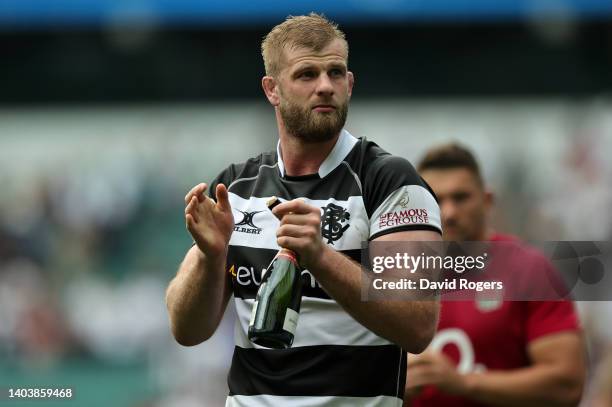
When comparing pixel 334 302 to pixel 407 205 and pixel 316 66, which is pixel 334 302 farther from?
pixel 316 66

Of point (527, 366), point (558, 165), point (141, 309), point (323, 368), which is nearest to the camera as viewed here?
point (323, 368)

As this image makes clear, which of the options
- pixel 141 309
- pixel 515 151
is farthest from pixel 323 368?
pixel 515 151

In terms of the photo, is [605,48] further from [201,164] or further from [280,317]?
[280,317]

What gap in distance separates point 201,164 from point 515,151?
17.9 feet

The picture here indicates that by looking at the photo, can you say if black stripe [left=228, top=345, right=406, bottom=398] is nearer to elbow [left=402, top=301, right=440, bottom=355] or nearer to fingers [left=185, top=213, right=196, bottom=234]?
elbow [left=402, top=301, right=440, bottom=355]

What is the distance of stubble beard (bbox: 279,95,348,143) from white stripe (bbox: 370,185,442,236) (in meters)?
0.36

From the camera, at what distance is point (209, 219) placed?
4477mm

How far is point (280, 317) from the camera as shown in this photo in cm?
409

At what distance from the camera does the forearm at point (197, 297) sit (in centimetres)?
455

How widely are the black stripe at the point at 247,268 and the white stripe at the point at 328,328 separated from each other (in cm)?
6

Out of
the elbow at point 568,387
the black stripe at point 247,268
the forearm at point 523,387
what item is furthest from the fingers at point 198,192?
the elbow at point 568,387

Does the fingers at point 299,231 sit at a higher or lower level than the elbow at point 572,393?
higher

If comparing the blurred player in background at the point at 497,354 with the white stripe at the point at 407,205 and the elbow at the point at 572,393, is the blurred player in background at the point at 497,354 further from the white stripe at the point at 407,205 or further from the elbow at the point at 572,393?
the white stripe at the point at 407,205

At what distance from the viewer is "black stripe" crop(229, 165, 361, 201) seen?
455 centimetres
